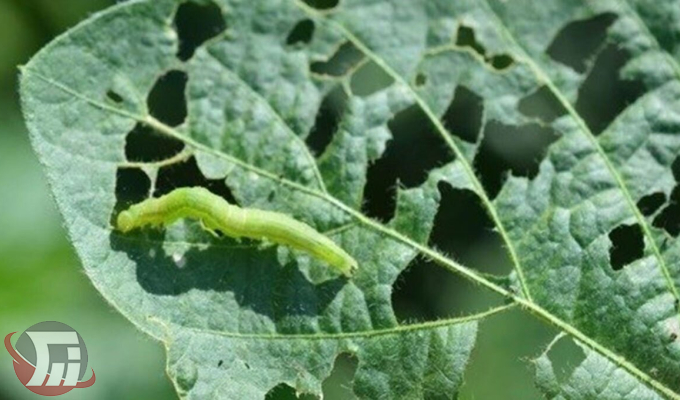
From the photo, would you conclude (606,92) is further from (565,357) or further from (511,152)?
(565,357)

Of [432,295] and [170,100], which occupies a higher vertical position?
[170,100]

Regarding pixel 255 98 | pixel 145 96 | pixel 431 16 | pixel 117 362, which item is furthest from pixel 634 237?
pixel 117 362

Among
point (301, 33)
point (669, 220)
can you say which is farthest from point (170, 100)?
point (669, 220)

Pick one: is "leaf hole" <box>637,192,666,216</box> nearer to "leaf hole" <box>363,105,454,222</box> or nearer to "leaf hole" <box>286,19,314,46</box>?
"leaf hole" <box>363,105,454,222</box>

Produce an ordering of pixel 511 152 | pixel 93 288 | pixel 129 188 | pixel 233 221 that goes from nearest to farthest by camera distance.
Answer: pixel 233 221 < pixel 129 188 < pixel 511 152 < pixel 93 288

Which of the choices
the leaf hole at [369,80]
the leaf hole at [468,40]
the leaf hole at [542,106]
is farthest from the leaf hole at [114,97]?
the leaf hole at [542,106]

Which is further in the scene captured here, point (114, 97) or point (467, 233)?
point (467, 233)

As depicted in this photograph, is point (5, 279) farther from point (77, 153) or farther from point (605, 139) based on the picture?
point (605, 139)

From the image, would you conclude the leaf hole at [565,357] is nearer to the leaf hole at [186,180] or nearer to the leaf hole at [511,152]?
the leaf hole at [511,152]
